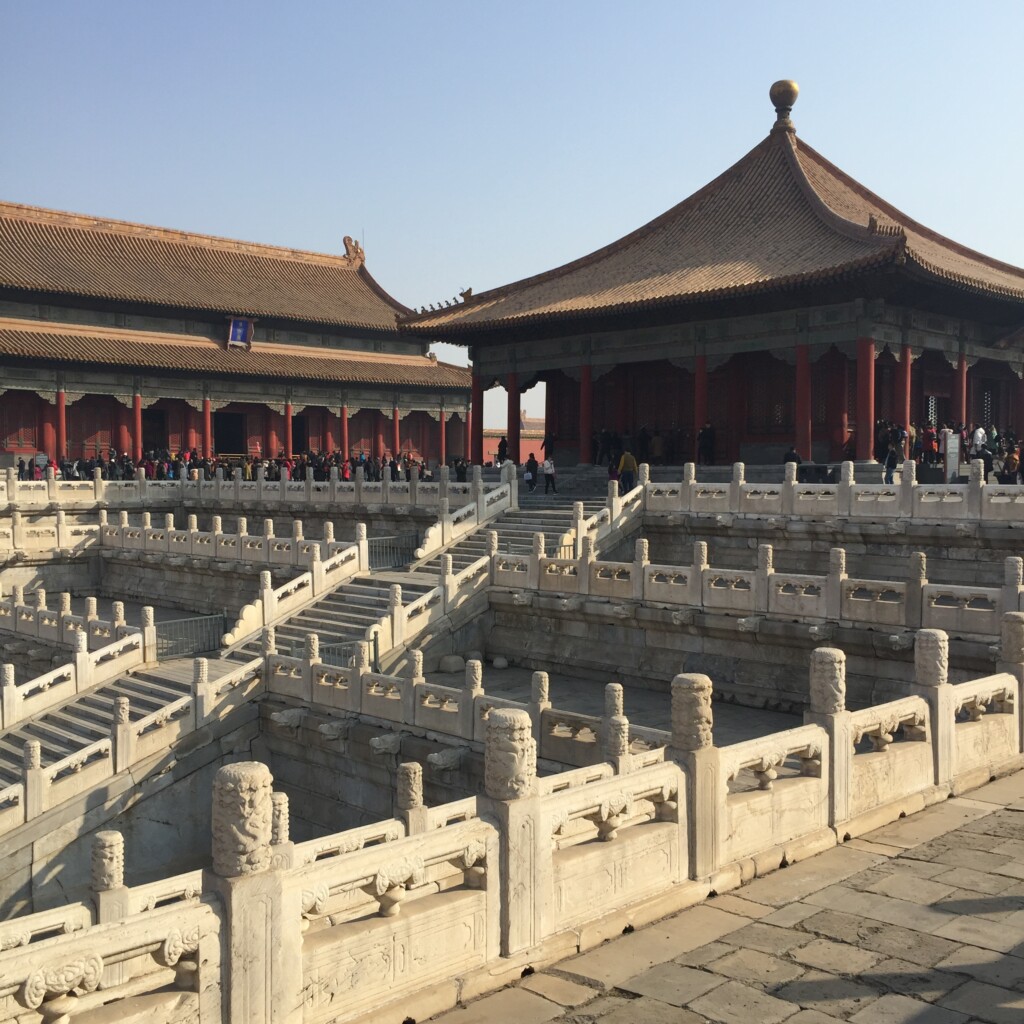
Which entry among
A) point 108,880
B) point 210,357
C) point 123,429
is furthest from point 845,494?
point 123,429

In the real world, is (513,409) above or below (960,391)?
below

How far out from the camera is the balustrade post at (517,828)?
659 cm

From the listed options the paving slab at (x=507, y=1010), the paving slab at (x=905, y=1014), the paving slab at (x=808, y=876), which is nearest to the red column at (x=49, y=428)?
the paving slab at (x=808, y=876)

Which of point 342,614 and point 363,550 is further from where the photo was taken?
point 363,550

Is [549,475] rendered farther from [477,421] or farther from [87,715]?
[87,715]

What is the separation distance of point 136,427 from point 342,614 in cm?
2216

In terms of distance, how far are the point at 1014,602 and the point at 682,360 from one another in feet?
49.2

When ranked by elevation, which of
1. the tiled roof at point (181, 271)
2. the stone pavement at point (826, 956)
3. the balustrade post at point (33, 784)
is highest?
A: the tiled roof at point (181, 271)

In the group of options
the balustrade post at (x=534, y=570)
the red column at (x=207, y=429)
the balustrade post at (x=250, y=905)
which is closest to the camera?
the balustrade post at (x=250, y=905)

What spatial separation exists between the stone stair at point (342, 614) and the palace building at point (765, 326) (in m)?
9.13

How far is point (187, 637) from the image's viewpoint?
2112cm

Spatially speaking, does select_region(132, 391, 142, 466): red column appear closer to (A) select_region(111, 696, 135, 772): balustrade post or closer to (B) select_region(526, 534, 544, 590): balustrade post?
(B) select_region(526, 534, 544, 590): balustrade post

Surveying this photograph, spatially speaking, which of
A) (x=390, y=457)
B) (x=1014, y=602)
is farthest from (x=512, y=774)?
(x=390, y=457)

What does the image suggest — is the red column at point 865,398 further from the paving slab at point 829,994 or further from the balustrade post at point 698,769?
the paving slab at point 829,994
